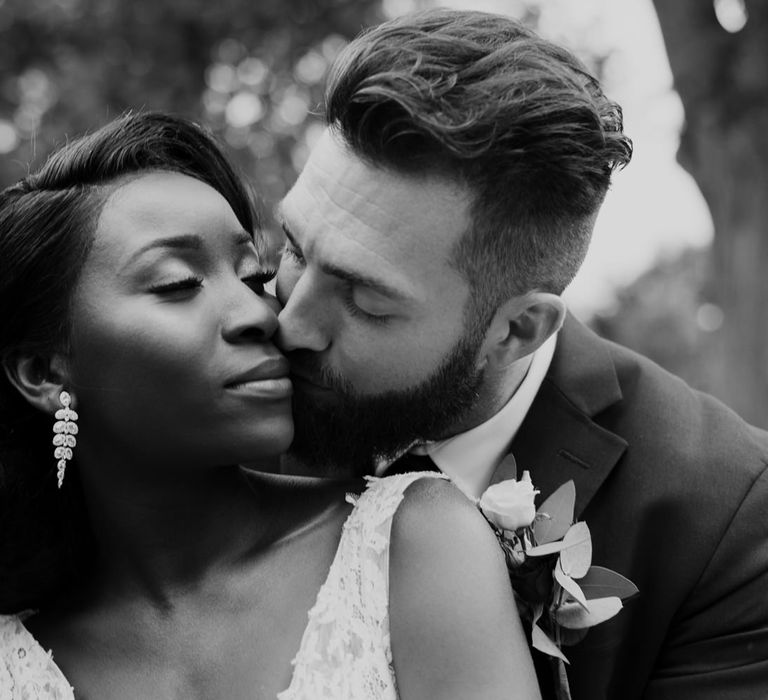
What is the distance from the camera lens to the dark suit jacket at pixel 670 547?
3.70 meters

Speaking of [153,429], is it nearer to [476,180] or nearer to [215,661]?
[215,661]

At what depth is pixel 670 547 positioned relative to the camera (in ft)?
12.3

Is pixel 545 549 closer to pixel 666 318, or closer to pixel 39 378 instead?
pixel 39 378

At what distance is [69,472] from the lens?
3.44m

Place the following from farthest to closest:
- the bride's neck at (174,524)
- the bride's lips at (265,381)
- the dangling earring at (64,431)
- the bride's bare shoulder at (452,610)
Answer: the bride's neck at (174,524) < the dangling earring at (64,431) < the bride's lips at (265,381) < the bride's bare shoulder at (452,610)

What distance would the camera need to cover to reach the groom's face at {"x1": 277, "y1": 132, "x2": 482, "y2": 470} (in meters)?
3.41

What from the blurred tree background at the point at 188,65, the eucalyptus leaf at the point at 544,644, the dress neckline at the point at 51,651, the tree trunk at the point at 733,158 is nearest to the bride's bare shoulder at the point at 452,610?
the dress neckline at the point at 51,651

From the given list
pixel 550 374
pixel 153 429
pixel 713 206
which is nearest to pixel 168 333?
pixel 153 429

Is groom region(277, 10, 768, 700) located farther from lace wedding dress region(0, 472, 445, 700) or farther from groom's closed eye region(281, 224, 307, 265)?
lace wedding dress region(0, 472, 445, 700)

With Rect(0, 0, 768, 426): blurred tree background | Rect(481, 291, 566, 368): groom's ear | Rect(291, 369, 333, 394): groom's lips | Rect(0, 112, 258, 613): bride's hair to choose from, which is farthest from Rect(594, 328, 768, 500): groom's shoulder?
Rect(0, 0, 768, 426): blurred tree background

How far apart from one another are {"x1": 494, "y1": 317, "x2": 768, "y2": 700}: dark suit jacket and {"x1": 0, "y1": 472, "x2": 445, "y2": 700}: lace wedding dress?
2.71 feet

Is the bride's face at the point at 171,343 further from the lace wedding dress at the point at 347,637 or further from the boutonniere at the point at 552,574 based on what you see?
the boutonniere at the point at 552,574

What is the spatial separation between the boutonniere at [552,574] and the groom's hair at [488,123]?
2.29 feet

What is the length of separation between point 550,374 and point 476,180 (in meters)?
0.91
